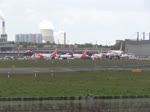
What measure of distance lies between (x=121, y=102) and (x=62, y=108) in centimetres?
190

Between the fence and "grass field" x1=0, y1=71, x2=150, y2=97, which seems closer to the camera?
the fence

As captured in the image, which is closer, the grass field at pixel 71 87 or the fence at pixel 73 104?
the fence at pixel 73 104

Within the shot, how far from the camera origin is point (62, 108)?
1327cm

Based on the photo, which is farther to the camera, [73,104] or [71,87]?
[71,87]

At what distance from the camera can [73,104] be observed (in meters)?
13.3

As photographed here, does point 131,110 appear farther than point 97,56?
No

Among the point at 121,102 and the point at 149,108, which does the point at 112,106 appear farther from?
the point at 149,108

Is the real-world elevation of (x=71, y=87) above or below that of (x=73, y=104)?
below

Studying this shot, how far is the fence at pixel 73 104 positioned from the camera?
43.0ft

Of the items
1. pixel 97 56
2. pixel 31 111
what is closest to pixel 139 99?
pixel 31 111

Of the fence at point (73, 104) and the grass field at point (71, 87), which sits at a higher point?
the fence at point (73, 104)

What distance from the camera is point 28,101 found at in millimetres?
13102

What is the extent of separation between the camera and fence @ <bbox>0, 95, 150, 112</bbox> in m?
13.1

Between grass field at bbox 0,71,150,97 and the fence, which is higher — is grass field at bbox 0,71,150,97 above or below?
below
